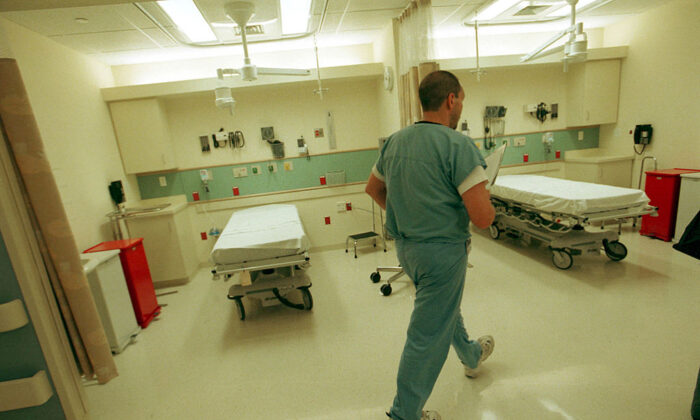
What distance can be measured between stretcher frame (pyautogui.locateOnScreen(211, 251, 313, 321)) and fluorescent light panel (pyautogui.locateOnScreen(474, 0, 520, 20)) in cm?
321

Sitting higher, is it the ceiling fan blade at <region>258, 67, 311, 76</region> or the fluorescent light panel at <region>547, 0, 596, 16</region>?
the fluorescent light panel at <region>547, 0, 596, 16</region>

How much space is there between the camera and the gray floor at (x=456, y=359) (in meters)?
1.83

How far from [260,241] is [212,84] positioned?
2.35 m

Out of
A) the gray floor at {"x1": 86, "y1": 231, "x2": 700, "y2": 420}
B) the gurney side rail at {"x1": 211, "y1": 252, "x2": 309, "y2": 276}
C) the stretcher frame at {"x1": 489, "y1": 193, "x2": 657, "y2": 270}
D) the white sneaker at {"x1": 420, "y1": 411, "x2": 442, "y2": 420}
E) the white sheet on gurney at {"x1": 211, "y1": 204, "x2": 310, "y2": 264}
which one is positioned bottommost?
the gray floor at {"x1": 86, "y1": 231, "x2": 700, "y2": 420}

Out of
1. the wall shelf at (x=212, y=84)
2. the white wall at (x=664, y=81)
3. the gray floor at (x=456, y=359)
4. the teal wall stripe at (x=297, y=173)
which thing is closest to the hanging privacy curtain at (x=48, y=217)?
the gray floor at (x=456, y=359)

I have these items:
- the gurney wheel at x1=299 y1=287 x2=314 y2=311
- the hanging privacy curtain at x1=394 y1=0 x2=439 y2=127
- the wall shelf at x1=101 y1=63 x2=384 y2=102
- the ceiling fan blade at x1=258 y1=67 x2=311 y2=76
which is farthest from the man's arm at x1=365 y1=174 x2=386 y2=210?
the wall shelf at x1=101 y1=63 x2=384 y2=102

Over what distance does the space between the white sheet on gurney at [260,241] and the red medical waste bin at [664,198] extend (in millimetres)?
3764

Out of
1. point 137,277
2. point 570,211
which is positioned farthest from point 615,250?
point 137,277

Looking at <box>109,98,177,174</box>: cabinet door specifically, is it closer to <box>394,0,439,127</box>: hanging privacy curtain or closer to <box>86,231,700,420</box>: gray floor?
<box>86,231,700,420</box>: gray floor

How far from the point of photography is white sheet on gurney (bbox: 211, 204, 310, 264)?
2.72m

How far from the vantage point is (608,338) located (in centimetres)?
222

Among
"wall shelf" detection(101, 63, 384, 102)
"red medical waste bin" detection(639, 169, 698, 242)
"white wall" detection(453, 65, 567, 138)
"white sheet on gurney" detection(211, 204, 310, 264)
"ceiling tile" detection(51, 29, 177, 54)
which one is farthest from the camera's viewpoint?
"white wall" detection(453, 65, 567, 138)

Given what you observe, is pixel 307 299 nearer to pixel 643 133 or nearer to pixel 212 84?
pixel 212 84

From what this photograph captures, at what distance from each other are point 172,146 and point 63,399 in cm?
352
